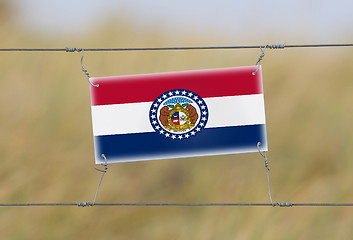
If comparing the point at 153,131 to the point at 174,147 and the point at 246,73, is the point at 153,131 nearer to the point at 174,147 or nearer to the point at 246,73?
the point at 174,147

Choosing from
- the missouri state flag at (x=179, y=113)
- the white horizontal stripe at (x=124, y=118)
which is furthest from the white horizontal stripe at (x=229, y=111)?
the white horizontal stripe at (x=124, y=118)

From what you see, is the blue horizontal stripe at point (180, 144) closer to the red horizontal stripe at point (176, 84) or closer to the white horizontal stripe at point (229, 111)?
the white horizontal stripe at point (229, 111)

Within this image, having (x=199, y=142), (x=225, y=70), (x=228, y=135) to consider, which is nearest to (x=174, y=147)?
(x=199, y=142)

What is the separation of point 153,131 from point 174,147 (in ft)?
0.98

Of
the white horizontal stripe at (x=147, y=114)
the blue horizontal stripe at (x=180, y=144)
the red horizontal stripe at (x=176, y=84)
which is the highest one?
the red horizontal stripe at (x=176, y=84)

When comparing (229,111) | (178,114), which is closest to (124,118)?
(178,114)

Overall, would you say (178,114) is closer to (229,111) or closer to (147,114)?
(147,114)

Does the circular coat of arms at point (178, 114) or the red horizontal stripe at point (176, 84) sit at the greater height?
the red horizontal stripe at point (176, 84)

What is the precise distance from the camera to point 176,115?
533cm

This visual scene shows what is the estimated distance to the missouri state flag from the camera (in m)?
5.30

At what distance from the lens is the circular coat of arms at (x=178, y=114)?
5.32 m

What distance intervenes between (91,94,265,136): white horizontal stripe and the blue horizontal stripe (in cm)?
7

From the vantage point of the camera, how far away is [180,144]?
5297mm

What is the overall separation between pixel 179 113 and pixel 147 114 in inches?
14.3
